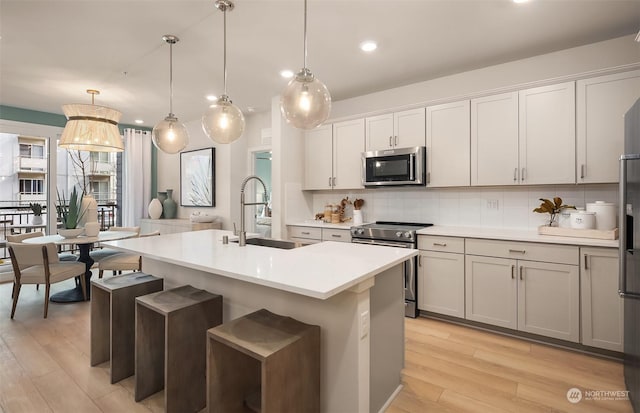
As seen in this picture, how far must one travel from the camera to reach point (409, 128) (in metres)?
3.72

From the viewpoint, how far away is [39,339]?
112 inches

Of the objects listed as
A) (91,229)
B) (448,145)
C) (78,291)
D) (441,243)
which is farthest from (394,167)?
(78,291)

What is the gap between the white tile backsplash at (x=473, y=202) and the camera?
3.07m

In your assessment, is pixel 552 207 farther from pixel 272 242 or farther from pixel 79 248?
pixel 79 248

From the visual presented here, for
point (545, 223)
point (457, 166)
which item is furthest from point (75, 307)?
point (545, 223)

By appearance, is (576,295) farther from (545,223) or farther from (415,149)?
(415,149)

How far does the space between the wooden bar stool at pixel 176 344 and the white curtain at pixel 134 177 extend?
15.5 ft

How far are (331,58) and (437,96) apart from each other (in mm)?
1344

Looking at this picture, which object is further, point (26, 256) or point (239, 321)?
point (26, 256)

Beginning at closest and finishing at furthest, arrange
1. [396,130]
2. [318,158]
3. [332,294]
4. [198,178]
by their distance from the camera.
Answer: [332,294], [396,130], [318,158], [198,178]

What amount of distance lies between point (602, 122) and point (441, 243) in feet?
5.37

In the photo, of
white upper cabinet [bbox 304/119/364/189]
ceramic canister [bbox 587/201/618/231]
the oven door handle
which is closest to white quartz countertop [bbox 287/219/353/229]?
the oven door handle

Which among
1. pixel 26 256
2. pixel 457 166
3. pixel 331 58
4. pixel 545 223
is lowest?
pixel 26 256

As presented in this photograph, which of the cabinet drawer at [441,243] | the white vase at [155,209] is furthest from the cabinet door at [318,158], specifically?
the white vase at [155,209]
